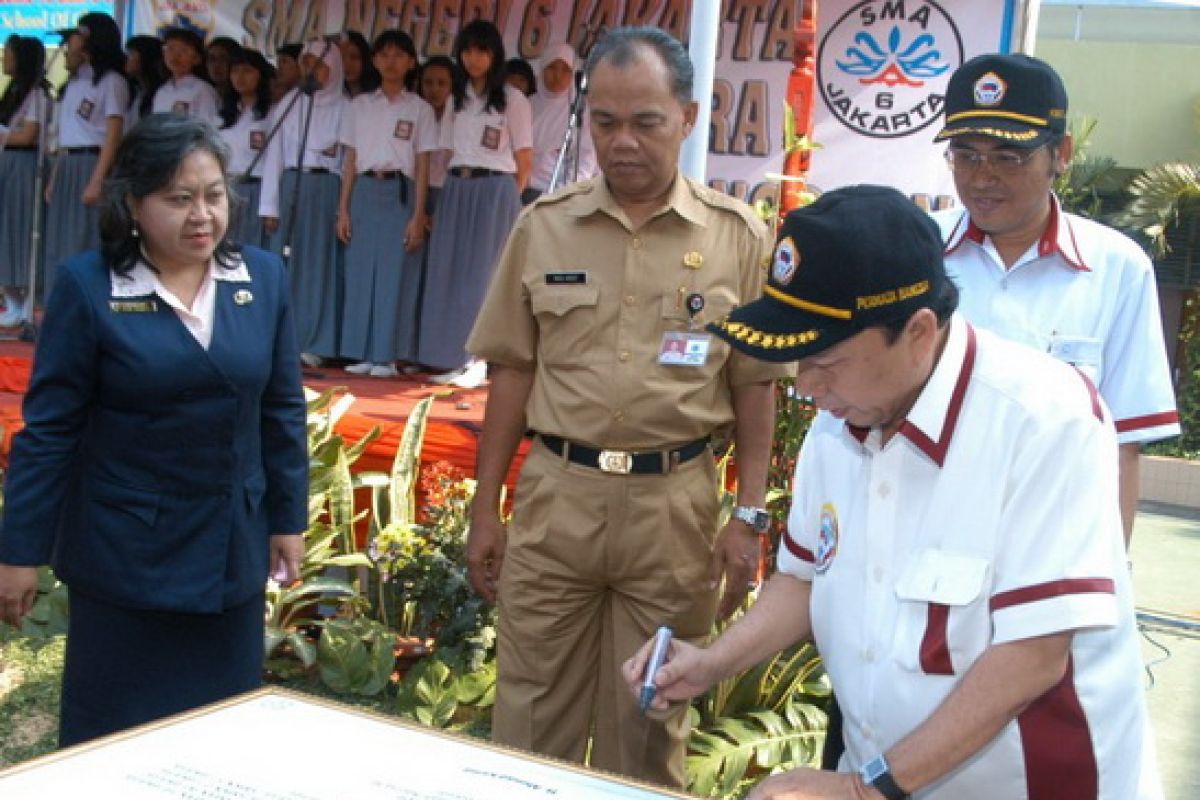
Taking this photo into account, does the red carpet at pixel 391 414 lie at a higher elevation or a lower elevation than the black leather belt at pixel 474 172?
lower

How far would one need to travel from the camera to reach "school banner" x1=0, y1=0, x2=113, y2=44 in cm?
1155

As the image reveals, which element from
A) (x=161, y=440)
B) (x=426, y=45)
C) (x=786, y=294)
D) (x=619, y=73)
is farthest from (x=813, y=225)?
(x=426, y=45)

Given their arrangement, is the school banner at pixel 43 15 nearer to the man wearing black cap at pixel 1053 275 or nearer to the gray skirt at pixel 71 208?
the gray skirt at pixel 71 208

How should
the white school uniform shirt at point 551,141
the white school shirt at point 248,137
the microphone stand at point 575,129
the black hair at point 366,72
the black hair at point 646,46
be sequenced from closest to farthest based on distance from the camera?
the black hair at point 646,46 < the microphone stand at point 575,129 < the white school uniform shirt at point 551,141 < the black hair at point 366,72 < the white school shirt at point 248,137

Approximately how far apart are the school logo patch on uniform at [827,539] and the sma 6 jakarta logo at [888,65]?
14.0ft

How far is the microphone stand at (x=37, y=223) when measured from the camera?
8.55 metres

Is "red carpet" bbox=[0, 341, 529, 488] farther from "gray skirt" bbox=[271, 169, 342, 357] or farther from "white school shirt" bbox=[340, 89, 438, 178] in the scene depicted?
"white school shirt" bbox=[340, 89, 438, 178]

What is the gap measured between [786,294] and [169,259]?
1.59 meters

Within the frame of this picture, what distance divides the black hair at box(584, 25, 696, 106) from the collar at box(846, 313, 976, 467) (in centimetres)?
137

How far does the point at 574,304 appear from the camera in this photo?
2834mm

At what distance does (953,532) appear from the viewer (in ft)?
5.13

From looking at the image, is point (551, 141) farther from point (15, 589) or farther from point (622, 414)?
point (15, 589)

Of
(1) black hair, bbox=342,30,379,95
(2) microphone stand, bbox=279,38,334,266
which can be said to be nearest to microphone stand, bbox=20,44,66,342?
(2) microphone stand, bbox=279,38,334,266

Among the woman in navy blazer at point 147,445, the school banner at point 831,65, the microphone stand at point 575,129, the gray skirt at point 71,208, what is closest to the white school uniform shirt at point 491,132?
the microphone stand at point 575,129
